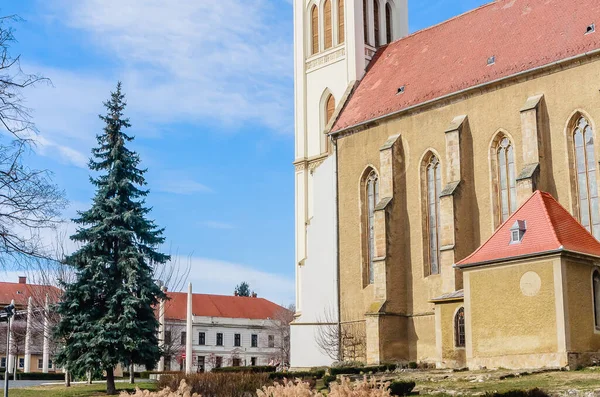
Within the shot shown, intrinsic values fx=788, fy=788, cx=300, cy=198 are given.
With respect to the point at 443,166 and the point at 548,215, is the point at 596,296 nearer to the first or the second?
the point at 548,215

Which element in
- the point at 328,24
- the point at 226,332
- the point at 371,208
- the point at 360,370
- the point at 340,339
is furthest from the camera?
the point at 226,332

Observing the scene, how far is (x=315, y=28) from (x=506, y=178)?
52.0 feet

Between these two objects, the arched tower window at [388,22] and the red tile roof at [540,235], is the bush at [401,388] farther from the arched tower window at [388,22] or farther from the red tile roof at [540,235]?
the arched tower window at [388,22]

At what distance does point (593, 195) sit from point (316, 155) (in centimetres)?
1558

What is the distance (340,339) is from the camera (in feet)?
104

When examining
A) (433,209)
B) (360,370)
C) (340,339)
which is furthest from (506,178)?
(340,339)

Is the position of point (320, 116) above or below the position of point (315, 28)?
below

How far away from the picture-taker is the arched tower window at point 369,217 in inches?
1239

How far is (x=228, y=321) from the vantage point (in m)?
71.1

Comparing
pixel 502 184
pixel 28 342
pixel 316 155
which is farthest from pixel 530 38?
pixel 28 342

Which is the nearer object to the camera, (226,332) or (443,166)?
(443,166)

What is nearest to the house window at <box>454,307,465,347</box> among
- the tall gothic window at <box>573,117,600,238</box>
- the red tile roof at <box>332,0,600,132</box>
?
the tall gothic window at <box>573,117,600,238</box>

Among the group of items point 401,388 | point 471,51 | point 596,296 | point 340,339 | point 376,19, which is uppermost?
point 376,19

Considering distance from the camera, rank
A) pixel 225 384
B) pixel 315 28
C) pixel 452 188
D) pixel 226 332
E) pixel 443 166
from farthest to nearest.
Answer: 1. pixel 226 332
2. pixel 315 28
3. pixel 443 166
4. pixel 452 188
5. pixel 225 384
